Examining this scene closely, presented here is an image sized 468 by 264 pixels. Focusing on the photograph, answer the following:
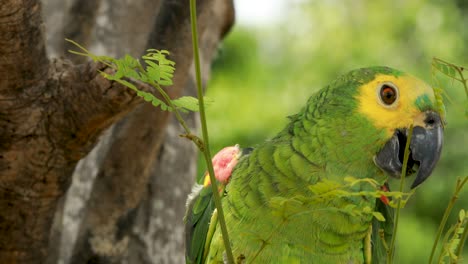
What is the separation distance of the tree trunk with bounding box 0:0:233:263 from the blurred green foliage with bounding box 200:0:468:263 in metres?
3.28

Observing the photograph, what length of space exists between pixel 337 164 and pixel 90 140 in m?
0.59

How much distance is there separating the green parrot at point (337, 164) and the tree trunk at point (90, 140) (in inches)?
14.4

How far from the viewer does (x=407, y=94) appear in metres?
1.58

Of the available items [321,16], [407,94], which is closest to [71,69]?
[407,94]

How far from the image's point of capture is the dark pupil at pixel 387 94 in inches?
62.8

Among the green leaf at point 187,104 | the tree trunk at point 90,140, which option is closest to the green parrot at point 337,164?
the tree trunk at point 90,140

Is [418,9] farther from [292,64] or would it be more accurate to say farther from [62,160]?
[62,160]

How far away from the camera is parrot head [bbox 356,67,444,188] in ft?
5.09

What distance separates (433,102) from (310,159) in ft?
1.04

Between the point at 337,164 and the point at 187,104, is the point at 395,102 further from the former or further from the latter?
the point at 187,104

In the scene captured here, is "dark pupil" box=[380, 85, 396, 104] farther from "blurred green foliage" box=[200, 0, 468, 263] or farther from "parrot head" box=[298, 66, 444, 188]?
"blurred green foliage" box=[200, 0, 468, 263]

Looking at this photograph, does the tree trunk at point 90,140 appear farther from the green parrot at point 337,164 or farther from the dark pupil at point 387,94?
the dark pupil at point 387,94

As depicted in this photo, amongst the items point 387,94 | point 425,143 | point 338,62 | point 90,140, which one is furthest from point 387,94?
point 338,62

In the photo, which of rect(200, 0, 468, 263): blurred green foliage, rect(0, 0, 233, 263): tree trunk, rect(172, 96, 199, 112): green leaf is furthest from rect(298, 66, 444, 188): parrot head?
rect(200, 0, 468, 263): blurred green foliage
